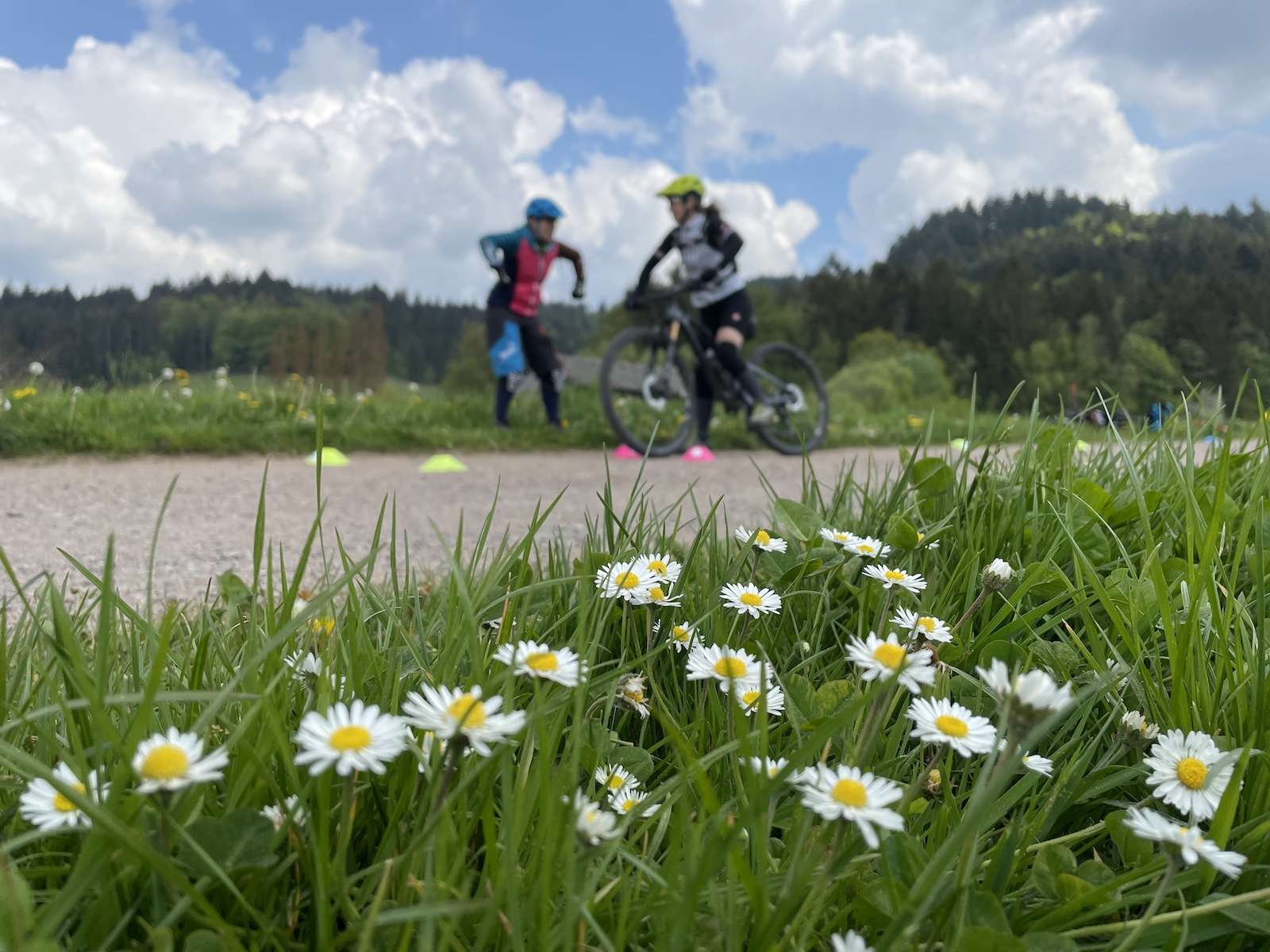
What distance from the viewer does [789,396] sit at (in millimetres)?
7656

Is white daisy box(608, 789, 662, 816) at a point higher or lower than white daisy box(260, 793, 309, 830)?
lower

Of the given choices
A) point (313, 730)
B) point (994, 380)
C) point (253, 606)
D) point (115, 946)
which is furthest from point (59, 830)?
point (994, 380)

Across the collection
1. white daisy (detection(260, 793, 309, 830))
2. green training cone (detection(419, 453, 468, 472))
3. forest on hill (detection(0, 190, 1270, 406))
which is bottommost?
green training cone (detection(419, 453, 468, 472))

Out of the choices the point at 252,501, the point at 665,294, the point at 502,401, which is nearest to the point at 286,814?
the point at 252,501

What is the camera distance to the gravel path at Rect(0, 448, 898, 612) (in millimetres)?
2643

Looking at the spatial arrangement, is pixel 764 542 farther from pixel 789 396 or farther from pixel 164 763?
pixel 789 396

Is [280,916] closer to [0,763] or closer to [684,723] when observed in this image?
[0,763]

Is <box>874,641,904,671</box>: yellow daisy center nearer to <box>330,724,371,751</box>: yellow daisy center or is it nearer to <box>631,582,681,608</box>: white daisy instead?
<box>631,582,681,608</box>: white daisy

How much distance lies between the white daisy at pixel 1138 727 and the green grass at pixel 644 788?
40 mm

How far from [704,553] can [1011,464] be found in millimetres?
Answer: 753

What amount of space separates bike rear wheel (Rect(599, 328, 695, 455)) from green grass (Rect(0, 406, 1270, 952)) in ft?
16.7

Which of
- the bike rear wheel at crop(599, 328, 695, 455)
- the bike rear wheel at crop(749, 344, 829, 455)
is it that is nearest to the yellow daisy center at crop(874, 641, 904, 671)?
the bike rear wheel at crop(599, 328, 695, 455)

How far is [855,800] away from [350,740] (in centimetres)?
37

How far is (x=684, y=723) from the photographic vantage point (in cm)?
106
